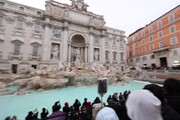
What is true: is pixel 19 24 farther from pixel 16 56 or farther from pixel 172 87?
pixel 172 87

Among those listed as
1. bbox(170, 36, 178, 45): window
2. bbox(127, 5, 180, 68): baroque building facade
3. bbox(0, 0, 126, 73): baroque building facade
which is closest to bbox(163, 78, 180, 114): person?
bbox(0, 0, 126, 73): baroque building facade

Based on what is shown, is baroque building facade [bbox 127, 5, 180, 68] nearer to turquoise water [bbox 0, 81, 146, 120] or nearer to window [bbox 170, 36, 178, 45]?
window [bbox 170, 36, 178, 45]

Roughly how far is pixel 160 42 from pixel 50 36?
2149cm

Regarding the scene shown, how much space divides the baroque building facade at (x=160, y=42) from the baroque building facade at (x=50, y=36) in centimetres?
814

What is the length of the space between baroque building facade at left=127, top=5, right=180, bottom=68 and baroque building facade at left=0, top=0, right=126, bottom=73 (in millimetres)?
8144

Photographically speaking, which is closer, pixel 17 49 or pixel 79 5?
pixel 17 49

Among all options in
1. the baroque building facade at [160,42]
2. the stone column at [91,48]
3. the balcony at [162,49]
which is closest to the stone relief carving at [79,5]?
the stone column at [91,48]

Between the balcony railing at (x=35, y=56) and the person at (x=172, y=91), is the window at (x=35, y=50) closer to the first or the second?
the balcony railing at (x=35, y=56)

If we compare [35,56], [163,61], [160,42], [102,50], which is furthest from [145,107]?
[160,42]

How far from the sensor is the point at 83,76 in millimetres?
12766

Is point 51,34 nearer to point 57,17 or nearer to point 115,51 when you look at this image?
point 57,17

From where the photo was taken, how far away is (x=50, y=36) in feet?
55.2

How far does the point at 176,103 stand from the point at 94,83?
1205 cm

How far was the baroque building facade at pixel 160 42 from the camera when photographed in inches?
664
